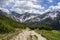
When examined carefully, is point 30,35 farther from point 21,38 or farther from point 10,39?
point 10,39

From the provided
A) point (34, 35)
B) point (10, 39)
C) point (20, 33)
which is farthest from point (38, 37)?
point (10, 39)

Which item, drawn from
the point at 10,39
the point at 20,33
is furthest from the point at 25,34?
the point at 10,39

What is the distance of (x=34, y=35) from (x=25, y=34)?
1.75 m

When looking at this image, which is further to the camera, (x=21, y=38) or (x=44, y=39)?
(x=44, y=39)

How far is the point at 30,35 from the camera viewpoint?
34.3 meters

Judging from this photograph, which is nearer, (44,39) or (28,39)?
(28,39)

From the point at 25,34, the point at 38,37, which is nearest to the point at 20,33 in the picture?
the point at 25,34

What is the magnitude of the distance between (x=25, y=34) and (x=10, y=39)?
339cm

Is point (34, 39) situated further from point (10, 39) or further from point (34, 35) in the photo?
point (10, 39)

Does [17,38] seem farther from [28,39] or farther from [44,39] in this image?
[44,39]

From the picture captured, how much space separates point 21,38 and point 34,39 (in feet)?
8.18

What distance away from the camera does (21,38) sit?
3350cm

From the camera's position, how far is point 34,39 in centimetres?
3403

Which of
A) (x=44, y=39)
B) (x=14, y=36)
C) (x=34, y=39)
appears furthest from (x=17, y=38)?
(x=44, y=39)
